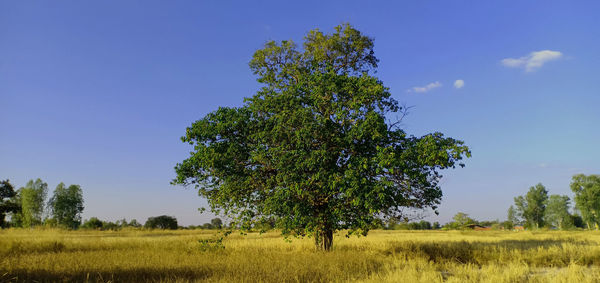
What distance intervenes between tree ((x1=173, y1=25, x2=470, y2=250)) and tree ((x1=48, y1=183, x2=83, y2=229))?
308 feet

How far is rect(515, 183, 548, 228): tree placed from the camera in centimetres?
11112

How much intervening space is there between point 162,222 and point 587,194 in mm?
111206

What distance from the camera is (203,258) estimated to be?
15203 millimetres

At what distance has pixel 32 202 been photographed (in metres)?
90.9

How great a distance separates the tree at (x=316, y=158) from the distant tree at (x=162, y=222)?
58429 mm

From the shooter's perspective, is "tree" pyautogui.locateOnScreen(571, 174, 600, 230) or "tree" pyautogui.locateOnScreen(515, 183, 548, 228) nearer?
"tree" pyautogui.locateOnScreen(571, 174, 600, 230)

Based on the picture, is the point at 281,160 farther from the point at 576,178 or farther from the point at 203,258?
the point at 576,178

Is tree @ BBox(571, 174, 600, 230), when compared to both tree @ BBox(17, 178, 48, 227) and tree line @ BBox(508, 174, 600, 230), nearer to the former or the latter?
tree line @ BBox(508, 174, 600, 230)

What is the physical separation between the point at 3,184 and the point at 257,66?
79.6ft

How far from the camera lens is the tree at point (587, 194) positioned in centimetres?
9495

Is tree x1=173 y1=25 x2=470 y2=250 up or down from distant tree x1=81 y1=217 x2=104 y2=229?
up

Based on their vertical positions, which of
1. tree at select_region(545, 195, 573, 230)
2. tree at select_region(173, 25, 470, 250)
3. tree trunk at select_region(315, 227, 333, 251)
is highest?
tree at select_region(173, 25, 470, 250)

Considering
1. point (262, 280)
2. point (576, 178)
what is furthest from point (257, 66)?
point (576, 178)

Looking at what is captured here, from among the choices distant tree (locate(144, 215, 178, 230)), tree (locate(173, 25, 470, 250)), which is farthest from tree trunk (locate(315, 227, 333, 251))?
distant tree (locate(144, 215, 178, 230))
